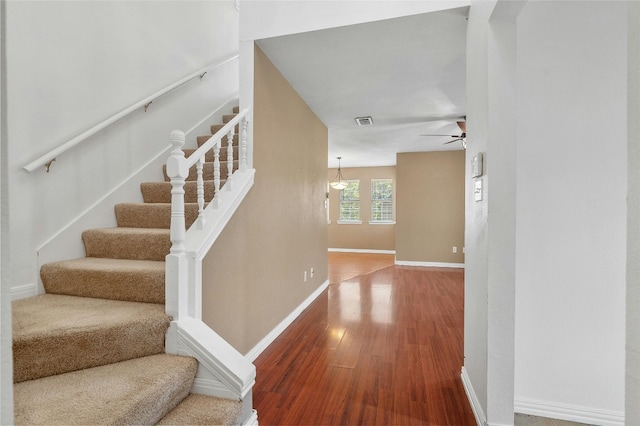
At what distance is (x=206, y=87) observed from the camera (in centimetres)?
387

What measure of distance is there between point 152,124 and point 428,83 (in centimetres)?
296

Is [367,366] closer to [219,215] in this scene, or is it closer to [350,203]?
[219,215]

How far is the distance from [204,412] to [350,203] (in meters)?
8.58

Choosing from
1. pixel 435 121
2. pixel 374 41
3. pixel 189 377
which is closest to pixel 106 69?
pixel 374 41

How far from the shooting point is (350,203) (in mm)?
9898

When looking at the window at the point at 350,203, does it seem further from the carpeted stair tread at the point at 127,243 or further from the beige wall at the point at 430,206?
the carpeted stair tread at the point at 127,243

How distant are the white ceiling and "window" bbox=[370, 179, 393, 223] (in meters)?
4.26

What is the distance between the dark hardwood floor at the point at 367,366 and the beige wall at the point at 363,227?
5.14m

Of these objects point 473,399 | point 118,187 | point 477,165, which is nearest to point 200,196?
point 118,187

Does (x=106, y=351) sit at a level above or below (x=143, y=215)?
below

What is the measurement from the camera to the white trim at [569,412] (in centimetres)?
180

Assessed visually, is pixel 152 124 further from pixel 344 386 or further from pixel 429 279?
pixel 429 279

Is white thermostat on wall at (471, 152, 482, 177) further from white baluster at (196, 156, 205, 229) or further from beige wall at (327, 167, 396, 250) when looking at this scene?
beige wall at (327, 167, 396, 250)

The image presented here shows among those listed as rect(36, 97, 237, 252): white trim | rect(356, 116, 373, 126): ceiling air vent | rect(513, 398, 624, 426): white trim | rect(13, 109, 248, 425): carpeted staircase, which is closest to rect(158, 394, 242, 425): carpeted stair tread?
rect(13, 109, 248, 425): carpeted staircase
